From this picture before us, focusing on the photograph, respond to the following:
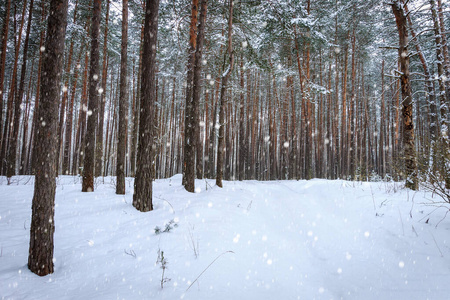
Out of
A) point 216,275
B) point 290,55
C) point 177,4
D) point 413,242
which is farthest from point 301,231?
point 290,55

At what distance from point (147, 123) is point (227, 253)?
10.3 ft

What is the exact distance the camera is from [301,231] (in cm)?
482

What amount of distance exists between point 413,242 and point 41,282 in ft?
17.0

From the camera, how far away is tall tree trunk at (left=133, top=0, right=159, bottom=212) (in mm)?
4766

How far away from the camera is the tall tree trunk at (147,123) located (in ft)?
15.6

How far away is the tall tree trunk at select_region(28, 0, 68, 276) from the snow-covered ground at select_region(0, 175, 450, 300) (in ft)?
0.79

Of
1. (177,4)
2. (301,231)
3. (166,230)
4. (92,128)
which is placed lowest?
(301,231)

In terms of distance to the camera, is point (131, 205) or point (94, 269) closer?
point (94, 269)

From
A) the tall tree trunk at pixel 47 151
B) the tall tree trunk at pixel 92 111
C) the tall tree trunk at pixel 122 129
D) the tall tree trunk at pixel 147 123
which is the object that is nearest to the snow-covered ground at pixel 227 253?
the tall tree trunk at pixel 47 151

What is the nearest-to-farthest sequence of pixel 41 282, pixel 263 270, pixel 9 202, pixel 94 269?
pixel 41 282, pixel 94 269, pixel 263 270, pixel 9 202

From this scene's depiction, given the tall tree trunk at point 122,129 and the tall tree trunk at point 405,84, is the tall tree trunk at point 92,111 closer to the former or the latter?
the tall tree trunk at point 122,129

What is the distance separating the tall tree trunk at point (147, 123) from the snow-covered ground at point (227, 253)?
0.42 meters

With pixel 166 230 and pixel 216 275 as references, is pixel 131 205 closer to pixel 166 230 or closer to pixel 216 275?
pixel 166 230

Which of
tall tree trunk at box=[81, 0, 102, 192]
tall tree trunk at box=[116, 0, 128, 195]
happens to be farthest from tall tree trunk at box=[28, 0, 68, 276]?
tall tree trunk at box=[81, 0, 102, 192]
